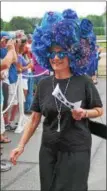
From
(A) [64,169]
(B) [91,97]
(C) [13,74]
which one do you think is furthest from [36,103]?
(C) [13,74]

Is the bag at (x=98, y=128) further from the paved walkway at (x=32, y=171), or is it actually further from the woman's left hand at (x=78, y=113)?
the paved walkway at (x=32, y=171)

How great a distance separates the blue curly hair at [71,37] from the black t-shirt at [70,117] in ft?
0.36

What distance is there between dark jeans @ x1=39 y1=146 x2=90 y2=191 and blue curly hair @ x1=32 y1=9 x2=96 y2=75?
598 millimetres

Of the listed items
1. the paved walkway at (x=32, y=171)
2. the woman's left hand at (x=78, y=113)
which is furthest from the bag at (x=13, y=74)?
the woman's left hand at (x=78, y=113)

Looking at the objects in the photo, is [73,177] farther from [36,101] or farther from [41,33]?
[41,33]

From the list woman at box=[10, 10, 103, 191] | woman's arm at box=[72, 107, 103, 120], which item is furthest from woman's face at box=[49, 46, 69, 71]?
woman's arm at box=[72, 107, 103, 120]

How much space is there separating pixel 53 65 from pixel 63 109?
0.34 meters

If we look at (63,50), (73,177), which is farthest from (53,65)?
(73,177)

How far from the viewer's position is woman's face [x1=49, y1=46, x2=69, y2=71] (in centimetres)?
297

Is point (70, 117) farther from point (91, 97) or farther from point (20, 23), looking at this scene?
point (20, 23)

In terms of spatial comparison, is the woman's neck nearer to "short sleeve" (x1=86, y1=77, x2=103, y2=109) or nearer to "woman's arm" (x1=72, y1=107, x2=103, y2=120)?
"short sleeve" (x1=86, y1=77, x2=103, y2=109)

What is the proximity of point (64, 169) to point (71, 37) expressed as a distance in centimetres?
93

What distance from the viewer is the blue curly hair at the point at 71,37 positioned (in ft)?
9.64

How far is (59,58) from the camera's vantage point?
2.97 m
